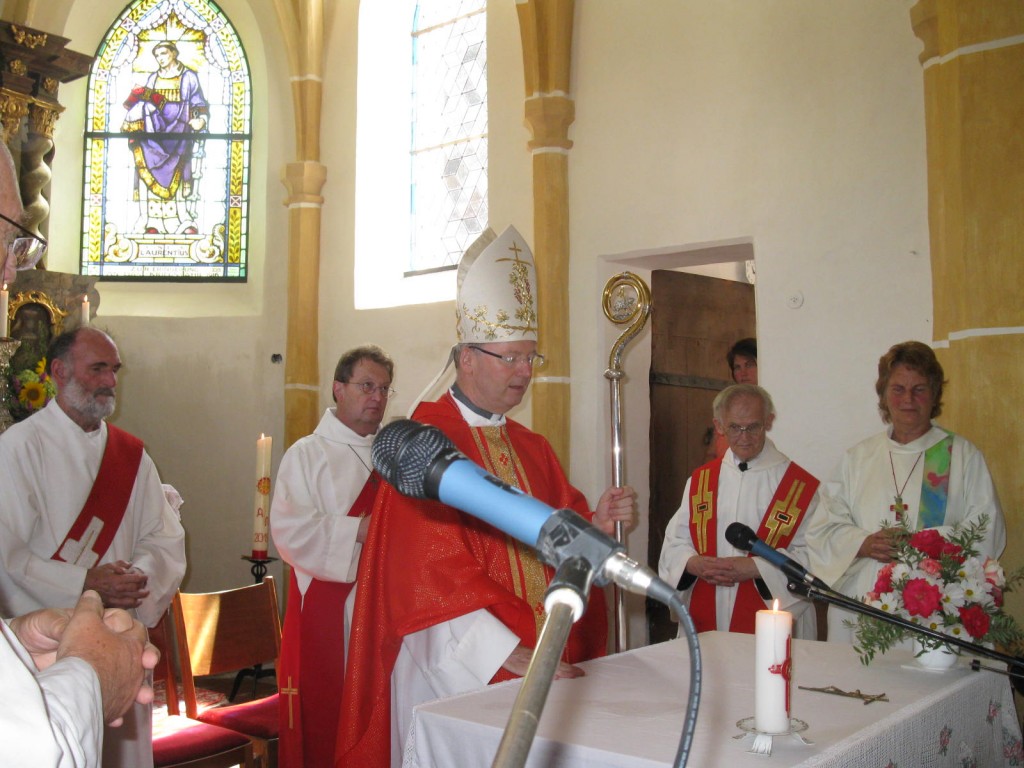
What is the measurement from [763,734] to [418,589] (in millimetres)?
1137

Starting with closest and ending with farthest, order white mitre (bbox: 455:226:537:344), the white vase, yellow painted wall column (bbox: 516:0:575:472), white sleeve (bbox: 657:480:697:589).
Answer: the white vase
white mitre (bbox: 455:226:537:344)
white sleeve (bbox: 657:480:697:589)
yellow painted wall column (bbox: 516:0:575:472)

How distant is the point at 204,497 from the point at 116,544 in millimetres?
5590

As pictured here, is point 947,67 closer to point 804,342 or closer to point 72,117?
point 804,342

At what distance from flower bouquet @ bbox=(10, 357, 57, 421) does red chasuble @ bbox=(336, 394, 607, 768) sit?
393 cm

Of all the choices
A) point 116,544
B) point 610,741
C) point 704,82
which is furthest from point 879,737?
point 704,82

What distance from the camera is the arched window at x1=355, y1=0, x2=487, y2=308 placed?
9.05 metres

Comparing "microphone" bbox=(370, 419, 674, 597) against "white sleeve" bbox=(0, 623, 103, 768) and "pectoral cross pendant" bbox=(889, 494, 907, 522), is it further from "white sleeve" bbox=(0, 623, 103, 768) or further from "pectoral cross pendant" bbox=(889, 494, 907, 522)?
"pectoral cross pendant" bbox=(889, 494, 907, 522)

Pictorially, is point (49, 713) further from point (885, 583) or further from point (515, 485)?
point (885, 583)

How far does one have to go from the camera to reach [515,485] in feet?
10.7

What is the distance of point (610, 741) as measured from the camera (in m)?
1.95

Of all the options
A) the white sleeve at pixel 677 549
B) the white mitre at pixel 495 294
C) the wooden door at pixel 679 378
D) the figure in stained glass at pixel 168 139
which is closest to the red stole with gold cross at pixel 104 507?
the white mitre at pixel 495 294

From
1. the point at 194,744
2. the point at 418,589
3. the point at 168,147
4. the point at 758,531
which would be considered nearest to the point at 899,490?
the point at 758,531

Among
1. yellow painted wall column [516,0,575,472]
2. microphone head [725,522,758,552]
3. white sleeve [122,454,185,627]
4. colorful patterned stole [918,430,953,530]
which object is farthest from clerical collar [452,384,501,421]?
yellow painted wall column [516,0,575,472]

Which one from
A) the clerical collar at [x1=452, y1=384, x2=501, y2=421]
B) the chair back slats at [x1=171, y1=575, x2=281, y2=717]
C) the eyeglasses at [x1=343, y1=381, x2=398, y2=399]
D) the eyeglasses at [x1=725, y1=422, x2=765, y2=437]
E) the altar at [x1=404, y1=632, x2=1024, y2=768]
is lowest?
the chair back slats at [x1=171, y1=575, x2=281, y2=717]
